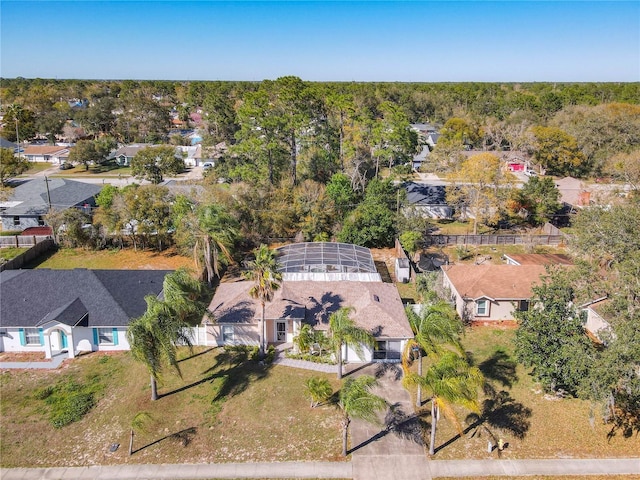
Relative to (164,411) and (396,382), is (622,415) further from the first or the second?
(164,411)

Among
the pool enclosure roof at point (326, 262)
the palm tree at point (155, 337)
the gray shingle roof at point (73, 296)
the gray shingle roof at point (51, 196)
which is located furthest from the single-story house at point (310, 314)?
the gray shingle roof at point (51, 196)

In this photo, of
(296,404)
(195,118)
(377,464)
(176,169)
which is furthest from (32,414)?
(195,118)

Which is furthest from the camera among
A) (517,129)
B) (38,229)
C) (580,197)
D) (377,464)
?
(517,129)

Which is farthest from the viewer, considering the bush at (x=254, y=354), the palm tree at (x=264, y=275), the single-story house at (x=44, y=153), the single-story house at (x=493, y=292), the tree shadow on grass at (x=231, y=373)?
the single-story house at (x=44, y=153)

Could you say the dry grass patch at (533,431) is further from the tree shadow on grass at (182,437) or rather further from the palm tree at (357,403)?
the tree shadow on grass at (182,437)

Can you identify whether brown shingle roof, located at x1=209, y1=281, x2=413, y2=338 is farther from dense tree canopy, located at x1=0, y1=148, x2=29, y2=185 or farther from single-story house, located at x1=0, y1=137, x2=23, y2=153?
single-story house, located at x1=0, y1=137, x2=23, y2=153

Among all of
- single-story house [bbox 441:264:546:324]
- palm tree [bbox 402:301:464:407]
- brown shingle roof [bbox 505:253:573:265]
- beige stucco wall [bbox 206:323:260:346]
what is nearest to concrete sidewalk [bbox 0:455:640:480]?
palm tree [bbox 402:301:464:407]
